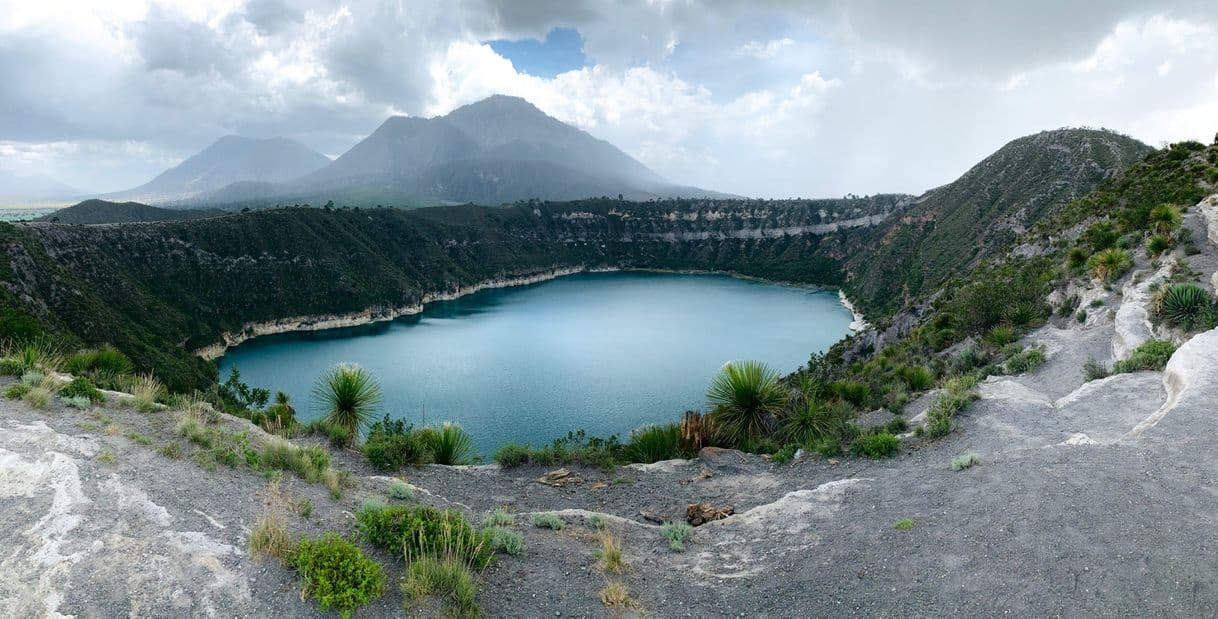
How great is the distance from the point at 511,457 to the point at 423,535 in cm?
547

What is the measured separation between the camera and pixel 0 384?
8.07 m

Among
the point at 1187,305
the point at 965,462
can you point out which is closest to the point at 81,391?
the point at 965,462

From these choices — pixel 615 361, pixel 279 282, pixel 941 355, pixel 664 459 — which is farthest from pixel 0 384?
pixel 279 282

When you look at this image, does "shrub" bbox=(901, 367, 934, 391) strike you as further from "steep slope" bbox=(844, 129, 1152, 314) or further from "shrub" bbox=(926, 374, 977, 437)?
"steep slope" bbox=(844, 129, 1152, 314)

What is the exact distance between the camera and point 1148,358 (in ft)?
31.0

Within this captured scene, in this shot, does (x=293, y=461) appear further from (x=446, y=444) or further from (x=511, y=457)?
(x=511, y=457)

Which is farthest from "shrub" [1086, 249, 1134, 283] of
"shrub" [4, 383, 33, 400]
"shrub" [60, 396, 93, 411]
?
"shrub" [4, 383, 33, 400]

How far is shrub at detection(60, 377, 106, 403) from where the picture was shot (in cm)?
796

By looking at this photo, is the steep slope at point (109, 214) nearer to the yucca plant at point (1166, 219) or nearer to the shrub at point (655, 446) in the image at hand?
the shrub at point (655, 446)

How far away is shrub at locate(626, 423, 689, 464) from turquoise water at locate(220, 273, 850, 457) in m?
15.5

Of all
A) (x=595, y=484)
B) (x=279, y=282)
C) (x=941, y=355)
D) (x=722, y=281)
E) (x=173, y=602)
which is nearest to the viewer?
(x=173, y=602)

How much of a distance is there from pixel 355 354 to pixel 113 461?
48.8 m

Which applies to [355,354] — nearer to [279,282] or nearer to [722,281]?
[279,282]

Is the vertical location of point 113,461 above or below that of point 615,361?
above
